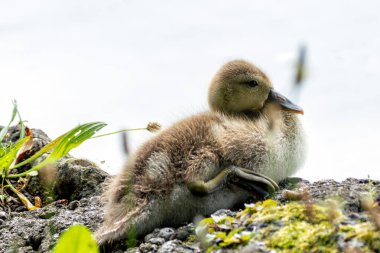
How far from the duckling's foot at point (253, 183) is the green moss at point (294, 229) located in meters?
0.81

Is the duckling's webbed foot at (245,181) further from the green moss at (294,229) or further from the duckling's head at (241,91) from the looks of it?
the duckling's head at (241,91)

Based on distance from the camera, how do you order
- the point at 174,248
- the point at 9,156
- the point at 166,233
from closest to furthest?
1. the point at 174,248
2. the point at 166,233
3. the point at 9,156

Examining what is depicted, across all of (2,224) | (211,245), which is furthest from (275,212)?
(2,224)

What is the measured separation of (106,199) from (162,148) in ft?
2.15

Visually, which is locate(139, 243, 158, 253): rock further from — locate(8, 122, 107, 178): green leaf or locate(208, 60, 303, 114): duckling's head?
locate(8, 122, 107, 178): green leaf

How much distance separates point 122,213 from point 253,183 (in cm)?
95

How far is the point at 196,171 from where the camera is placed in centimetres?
500

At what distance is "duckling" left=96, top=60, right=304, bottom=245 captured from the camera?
4969 millimetres

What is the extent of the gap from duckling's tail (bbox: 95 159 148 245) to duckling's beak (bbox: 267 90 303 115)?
1.44 metres

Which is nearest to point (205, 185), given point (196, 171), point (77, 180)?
point (196, 171)

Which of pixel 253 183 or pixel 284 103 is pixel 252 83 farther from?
pixel 253 183

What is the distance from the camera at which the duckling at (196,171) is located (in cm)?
497

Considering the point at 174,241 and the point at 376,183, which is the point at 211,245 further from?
the point at 376,183

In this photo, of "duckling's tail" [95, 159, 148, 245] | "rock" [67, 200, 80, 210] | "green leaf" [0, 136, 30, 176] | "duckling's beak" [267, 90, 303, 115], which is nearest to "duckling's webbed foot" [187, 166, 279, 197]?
"duckling's tail" [95, 159, 148, 245]
